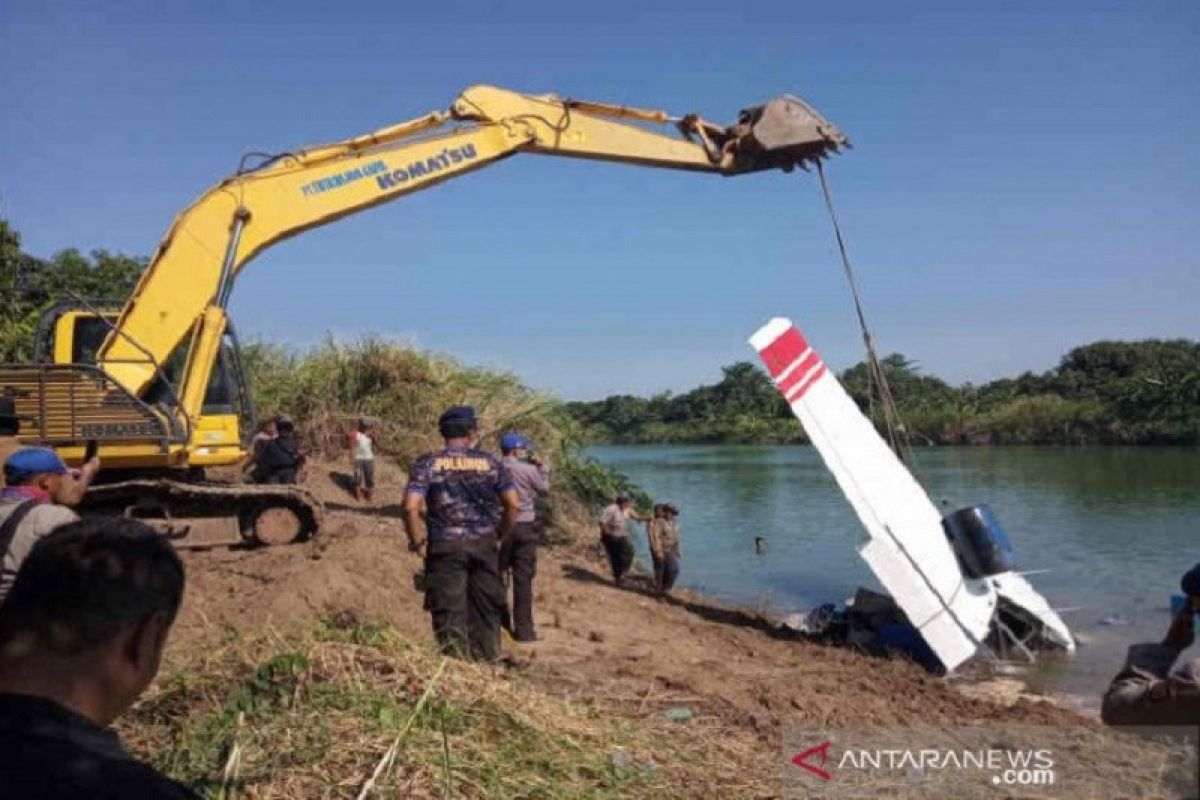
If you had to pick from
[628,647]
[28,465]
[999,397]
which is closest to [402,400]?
[628,647]

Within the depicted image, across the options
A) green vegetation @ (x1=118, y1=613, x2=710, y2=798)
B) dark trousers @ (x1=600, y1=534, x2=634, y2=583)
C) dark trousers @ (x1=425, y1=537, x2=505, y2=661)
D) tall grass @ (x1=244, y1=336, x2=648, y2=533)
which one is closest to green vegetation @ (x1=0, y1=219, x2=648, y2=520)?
tall grass @ (x1=244, y1=336, x2=648, y2=533)

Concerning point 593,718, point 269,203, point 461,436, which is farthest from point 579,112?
point 593,718

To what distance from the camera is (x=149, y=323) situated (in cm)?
883

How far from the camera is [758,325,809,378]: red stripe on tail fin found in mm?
9641

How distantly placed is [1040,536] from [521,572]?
12843 mm

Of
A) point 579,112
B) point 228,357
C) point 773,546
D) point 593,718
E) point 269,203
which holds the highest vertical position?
point 579,112

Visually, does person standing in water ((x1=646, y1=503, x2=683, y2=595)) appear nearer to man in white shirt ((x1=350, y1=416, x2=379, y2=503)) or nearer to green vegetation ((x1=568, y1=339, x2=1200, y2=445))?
man in white shirt ((x1=350, y1=416, x2=379, y2=503))

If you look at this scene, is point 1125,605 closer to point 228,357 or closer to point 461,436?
point 461,436

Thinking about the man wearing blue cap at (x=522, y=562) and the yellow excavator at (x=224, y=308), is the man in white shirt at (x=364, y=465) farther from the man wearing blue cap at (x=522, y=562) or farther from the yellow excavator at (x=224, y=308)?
the man wearing blue cap at (x=522, y=562)

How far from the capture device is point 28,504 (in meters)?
3.66

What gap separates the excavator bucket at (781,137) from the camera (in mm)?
9953

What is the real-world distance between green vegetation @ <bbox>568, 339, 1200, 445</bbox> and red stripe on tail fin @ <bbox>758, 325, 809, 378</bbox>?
21.4 m

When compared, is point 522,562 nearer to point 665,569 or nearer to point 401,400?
point 665,569

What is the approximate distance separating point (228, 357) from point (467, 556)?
503cm
